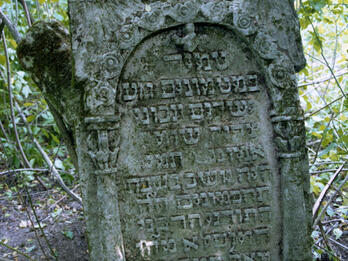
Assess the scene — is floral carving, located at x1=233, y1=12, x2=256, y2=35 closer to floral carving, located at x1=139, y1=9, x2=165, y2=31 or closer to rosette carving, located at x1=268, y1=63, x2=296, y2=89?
rosette carving, located at x1=268, y1=63, x2=296, y2=89

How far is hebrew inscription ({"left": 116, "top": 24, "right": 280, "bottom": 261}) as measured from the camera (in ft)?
7.20

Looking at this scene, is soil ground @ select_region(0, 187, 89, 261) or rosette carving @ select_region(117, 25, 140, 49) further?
soil ground @ select_region(0, 187, 89, 261)

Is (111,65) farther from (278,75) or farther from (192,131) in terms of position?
(278,75)

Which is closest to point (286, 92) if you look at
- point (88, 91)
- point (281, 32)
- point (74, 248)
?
point (281, 32)

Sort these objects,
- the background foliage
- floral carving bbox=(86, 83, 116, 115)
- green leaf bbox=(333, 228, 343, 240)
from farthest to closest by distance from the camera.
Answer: green leaf bbox=(333, 228, 343, 240), the background foliage, floral carving bbox=(86, 83, 116, 115)

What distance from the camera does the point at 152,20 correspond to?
2.11 m

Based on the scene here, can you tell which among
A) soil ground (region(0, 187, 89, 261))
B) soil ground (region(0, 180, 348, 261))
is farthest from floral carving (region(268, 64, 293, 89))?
soil ground (region(0, 187, 89, 261))

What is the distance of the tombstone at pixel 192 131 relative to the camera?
2.11 m

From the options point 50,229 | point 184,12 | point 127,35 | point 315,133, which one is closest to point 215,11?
point 184,12

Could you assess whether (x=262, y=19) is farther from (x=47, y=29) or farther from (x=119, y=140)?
(x=47, y=29)

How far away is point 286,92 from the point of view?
2244 millimetres

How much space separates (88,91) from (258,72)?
1.10 meters

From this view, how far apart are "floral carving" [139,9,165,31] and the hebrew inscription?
86 millimetres

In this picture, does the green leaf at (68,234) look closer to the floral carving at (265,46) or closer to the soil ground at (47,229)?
the soil ground at (47,229)
